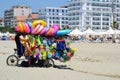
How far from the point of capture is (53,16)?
173m

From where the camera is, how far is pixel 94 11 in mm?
155375

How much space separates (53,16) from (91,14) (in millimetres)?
23971

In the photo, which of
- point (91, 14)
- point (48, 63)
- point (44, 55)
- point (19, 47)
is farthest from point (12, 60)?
point (91, 14)

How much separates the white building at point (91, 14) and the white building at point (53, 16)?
1274 cm

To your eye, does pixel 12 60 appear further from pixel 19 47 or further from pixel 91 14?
pixel 91 14

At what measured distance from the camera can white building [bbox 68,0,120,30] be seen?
152500mm

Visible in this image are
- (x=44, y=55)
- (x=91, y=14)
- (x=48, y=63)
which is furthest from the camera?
(x=91, y=14)

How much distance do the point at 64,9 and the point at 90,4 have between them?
2650 cm

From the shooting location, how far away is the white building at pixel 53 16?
171 metres

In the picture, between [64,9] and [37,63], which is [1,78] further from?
[64,9]

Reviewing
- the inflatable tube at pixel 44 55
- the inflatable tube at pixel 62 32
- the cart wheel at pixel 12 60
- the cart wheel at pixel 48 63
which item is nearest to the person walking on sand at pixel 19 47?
the cart wheel at pixel 12 60

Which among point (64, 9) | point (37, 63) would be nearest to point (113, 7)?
point (64, 9)

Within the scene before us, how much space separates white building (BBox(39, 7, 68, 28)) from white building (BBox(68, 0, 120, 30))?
12742mm

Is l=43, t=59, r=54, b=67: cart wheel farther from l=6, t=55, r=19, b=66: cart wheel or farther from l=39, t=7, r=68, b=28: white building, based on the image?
l=39, t=7, r=68, b=28: white building
